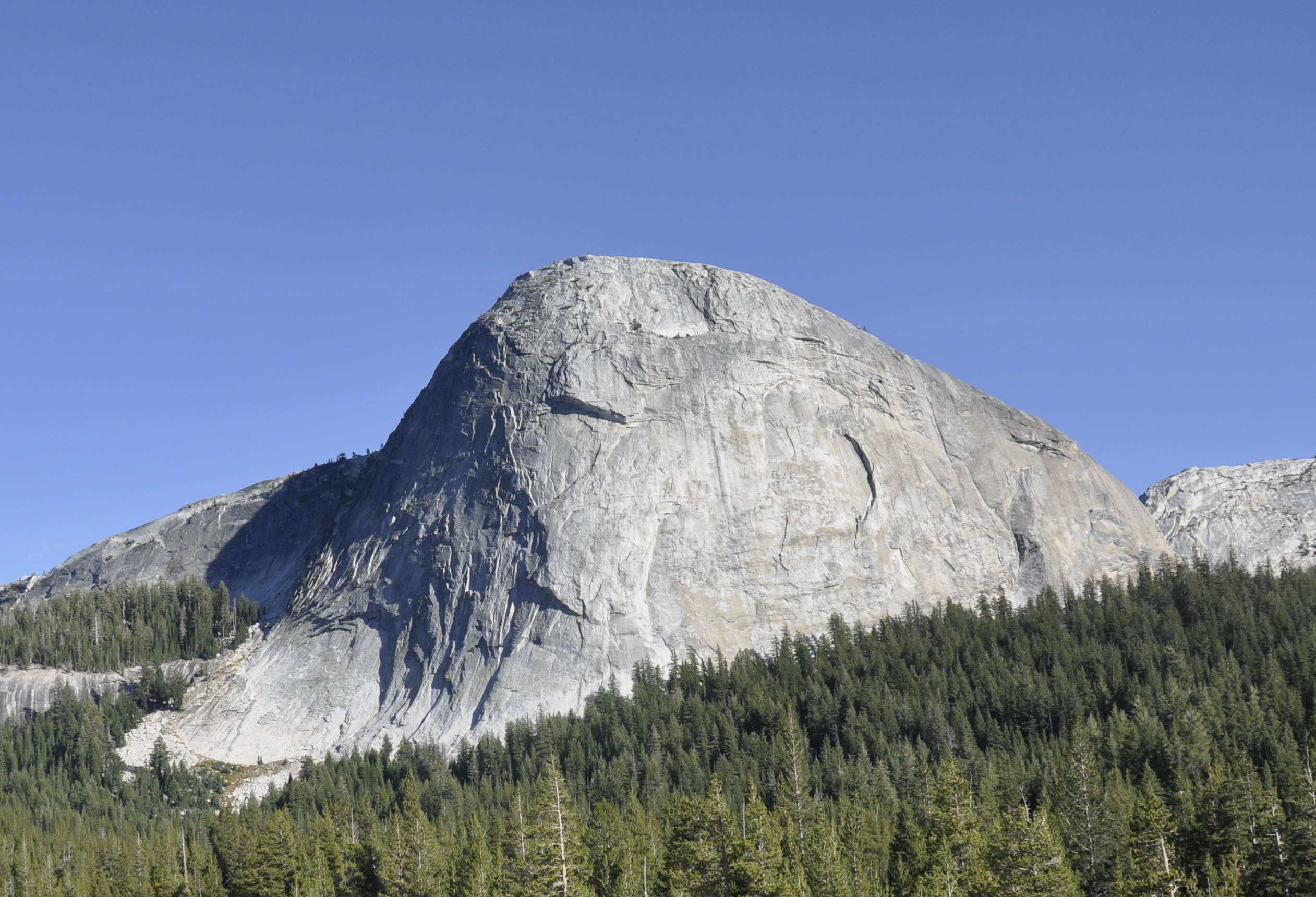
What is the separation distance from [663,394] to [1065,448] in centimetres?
5280

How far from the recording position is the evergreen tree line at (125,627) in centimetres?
13800

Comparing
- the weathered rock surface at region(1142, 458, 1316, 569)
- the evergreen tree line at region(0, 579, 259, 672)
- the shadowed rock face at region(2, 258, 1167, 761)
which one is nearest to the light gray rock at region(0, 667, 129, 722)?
the evergreen tree line at region(0, 579, 259, 672)

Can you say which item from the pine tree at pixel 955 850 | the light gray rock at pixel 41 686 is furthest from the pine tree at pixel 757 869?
the light gray rock at pixel 41 686

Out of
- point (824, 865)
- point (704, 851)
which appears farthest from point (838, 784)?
point (704, 851)

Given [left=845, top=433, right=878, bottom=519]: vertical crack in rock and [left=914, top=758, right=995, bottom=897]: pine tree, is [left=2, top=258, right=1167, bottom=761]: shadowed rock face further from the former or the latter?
[left=914, top=758, right=995, bottom=897]: pine tree

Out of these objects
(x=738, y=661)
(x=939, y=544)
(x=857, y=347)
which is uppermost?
(x=857, y=347)

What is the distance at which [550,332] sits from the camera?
482ft

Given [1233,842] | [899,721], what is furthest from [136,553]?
[1233,842]

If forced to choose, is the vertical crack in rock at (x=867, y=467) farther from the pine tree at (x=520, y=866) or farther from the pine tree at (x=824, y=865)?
the pine tree at (x=520, y=866)

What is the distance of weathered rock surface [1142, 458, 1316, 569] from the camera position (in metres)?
174

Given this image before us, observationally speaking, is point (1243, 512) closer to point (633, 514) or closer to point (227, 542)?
point (633, 514)

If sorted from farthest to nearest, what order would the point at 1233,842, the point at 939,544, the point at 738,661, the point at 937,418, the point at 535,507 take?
1. the point at 937,418
2. the point at 939,544
3. the point at 535,507
4. the point at 738,661
5. the point at 1233,842

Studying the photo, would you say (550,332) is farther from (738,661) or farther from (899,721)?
(899,721)

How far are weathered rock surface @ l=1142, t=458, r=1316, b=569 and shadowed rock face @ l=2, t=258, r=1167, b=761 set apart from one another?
755 inches
